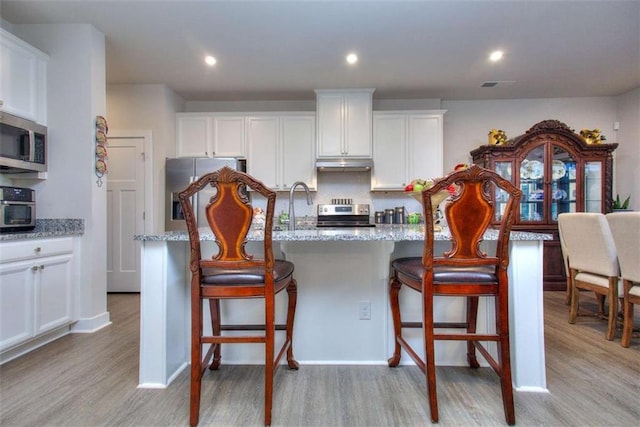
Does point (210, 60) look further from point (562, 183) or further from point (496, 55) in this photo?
point (562, 183)

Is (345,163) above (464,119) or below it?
below

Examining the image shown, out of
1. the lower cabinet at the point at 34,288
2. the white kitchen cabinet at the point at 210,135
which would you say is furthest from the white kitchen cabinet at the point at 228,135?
Result: the lower cabinet at the point at 34,288

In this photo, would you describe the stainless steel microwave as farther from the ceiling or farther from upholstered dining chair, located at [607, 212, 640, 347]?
upholstered dining chair, located at [607, 212, 640, 347]

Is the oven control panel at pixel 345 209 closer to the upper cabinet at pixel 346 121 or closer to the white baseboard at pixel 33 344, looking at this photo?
the upper cabinet at pixel 346 121

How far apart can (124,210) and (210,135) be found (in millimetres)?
1422

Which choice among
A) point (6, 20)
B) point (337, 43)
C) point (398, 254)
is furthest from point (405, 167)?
point (6, 20)

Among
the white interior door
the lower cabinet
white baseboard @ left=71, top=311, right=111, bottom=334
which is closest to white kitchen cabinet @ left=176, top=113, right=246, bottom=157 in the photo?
the white interior door

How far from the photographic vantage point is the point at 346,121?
12.7 feet

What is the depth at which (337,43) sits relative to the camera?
287 cm

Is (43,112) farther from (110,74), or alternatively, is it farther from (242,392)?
(242,392)

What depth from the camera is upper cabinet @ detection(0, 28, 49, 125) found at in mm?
2252

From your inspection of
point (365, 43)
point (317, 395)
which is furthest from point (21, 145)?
point (365, 43)

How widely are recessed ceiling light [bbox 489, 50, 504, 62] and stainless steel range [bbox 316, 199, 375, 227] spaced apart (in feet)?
6.98

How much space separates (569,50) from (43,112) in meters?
4.92
